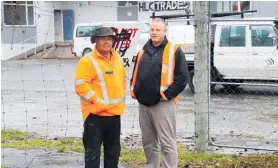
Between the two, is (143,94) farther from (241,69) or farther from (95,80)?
(241,69)

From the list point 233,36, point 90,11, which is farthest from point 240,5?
point 233,36

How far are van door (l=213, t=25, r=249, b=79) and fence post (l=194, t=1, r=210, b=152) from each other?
6795 mm

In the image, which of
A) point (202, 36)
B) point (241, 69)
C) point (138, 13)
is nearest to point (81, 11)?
point (138, 13)

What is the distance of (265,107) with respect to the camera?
12.2 m

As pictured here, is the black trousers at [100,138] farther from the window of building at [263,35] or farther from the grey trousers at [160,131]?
the window of building at [263,35]

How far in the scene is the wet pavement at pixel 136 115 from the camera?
8797 millimetres

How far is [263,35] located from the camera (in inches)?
539

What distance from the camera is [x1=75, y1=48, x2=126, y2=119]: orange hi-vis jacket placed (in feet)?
17.5

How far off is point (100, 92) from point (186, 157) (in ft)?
6.62

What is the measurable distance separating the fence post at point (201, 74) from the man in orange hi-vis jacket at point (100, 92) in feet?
5.58

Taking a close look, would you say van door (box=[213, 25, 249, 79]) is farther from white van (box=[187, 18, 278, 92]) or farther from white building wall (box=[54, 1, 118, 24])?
white building wall (box=[54, 1, 118, 24])

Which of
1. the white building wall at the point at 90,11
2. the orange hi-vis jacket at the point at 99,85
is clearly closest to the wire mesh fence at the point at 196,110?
the orange hi-vis jacket at the point at 99,85

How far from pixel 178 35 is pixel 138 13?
18511mm

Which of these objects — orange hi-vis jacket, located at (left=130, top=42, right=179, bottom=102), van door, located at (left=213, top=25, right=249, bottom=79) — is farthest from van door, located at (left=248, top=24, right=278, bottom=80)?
orange hi-vis jacket, located at (left=130, top=42, right=179, bottom=102)
